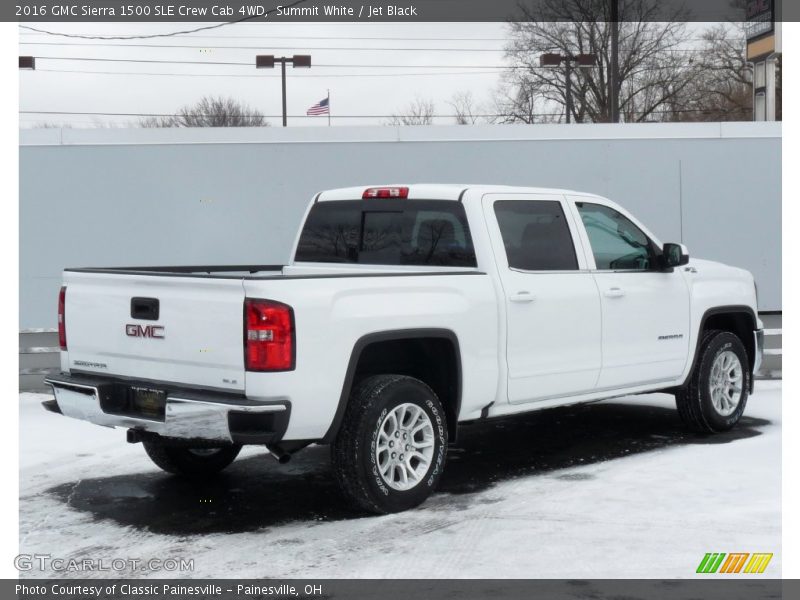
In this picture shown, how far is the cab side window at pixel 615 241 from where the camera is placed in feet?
25.0

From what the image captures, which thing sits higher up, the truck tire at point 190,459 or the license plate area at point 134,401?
the license plate area at point 134,401

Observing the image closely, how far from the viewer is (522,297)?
6.78m

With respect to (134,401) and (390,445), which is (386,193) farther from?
(134,401)

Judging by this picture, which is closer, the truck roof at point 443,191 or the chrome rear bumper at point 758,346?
the truck roof at point 443,191

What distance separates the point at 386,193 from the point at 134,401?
90.9 inches

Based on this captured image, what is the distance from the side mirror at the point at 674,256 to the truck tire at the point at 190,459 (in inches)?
135

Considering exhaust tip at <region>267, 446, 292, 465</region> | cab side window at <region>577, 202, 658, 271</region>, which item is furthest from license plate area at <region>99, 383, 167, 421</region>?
cab side window at <region>577, 202, 658, 271</region>

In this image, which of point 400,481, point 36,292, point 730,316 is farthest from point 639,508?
Answer: point 36,292

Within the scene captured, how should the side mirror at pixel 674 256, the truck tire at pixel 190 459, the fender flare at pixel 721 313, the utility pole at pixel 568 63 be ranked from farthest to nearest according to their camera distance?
the utility pole at pixel 568 63
the fender flare at pixel 721 313
the side mirror at pixel 674 256
the truck tire at pixel 190 459

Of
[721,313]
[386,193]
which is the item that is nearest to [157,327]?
[386,193]

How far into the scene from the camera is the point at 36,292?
1669cm

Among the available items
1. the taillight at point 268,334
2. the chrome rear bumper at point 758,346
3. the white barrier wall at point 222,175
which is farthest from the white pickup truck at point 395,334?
the white barrier wall at point 222,175

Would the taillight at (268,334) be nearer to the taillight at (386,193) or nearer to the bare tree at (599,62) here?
the taillight at (386,193)

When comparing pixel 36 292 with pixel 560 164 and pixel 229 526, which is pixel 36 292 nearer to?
Result: pixel 560 164
